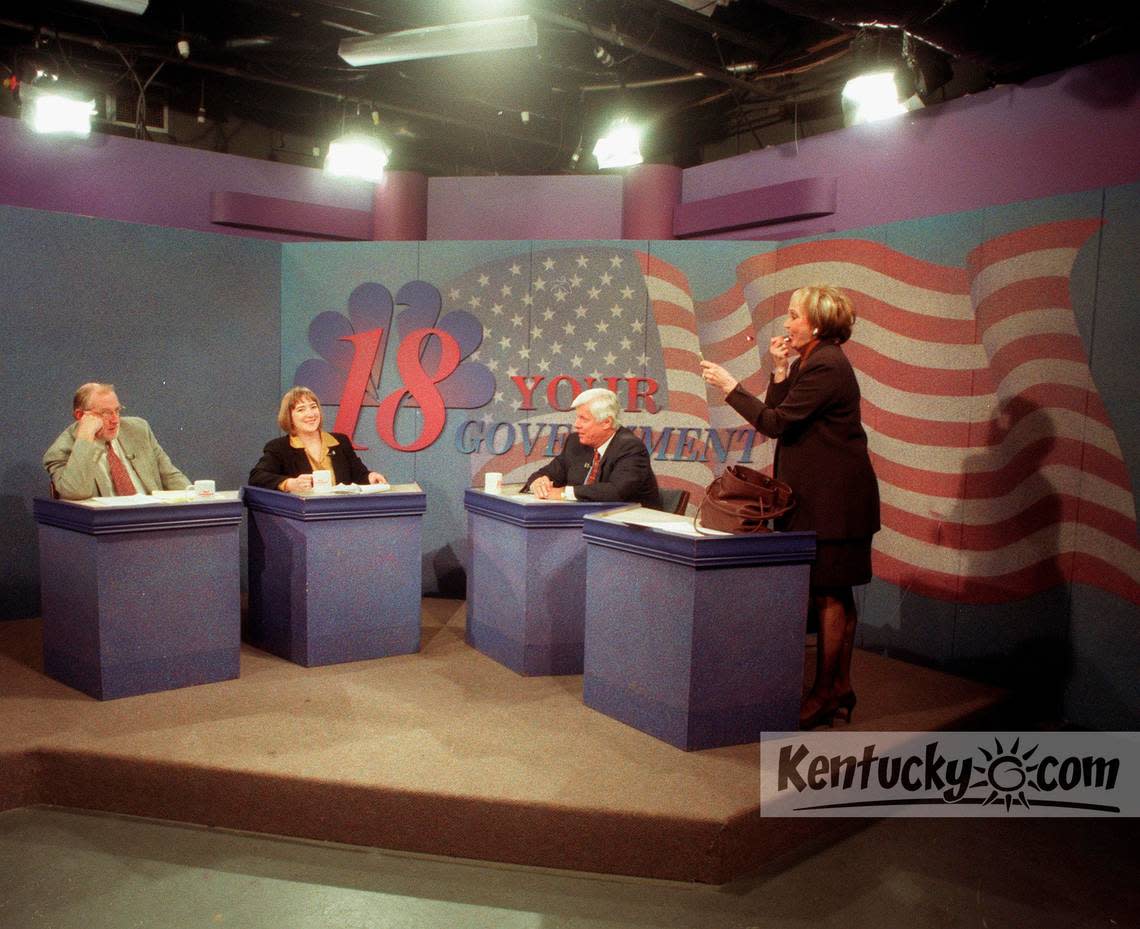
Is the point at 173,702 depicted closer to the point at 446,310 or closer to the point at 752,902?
the point at 752,902

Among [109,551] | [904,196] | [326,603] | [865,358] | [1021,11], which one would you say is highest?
[1021,11]

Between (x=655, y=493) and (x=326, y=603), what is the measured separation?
1.66 metres

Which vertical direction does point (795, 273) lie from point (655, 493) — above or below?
above

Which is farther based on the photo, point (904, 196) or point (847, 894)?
point (904, 196)

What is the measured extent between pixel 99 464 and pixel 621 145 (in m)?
4.94

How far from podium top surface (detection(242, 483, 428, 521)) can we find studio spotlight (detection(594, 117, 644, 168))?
416 cm

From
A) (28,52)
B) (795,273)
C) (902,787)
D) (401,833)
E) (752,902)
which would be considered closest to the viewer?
(752,902)

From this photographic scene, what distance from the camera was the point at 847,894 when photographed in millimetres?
2555

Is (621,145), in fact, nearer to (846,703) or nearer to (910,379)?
(910,379)

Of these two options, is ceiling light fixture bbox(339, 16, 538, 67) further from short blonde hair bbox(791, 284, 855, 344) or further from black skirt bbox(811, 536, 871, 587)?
black skirt bbox(811, 536, 871, 587)

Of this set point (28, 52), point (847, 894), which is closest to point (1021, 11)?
point (847, 894)

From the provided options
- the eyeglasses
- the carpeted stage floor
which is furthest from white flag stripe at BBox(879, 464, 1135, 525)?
the eyeglasses

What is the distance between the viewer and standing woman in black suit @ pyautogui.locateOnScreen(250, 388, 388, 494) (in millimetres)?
4323

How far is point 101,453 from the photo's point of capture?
379cm
